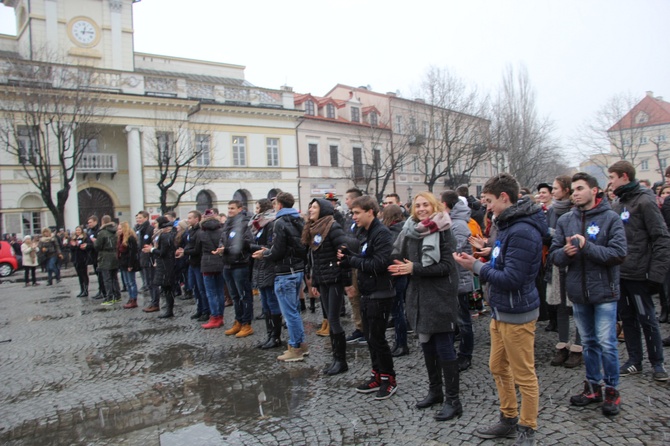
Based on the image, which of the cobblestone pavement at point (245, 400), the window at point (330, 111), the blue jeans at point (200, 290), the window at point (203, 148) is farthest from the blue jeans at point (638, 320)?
the window at point (330, 111)

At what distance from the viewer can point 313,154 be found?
3891 centimetres

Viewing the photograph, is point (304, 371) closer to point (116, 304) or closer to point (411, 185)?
point (116, 304)

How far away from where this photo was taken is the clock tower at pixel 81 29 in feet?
96.7

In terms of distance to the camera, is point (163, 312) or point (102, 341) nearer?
point (102, 341)

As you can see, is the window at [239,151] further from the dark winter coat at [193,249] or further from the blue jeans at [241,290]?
the blue jeans at [241,290]

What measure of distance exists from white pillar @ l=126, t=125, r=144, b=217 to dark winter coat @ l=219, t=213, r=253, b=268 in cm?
2447

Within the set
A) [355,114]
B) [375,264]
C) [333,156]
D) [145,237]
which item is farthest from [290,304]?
[355,114]

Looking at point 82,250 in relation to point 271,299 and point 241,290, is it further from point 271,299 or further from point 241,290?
point 271,299

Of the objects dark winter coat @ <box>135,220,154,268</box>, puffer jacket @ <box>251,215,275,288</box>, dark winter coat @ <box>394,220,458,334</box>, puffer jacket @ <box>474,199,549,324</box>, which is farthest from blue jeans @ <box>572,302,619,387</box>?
dark winter coat @ <box>135,220,154,268</box>

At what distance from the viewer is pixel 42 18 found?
29.5m

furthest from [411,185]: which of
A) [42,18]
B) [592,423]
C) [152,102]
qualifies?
[592,423]

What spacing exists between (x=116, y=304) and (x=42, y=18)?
84.5 ft

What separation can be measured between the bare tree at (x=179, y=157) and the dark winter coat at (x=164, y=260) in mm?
19691

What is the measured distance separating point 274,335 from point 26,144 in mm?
26750
